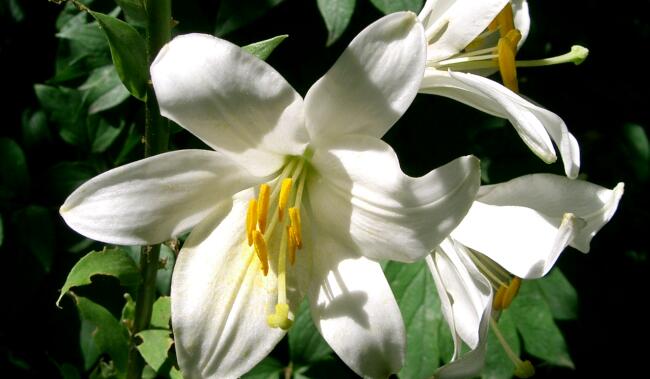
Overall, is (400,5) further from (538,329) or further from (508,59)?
(538,329)

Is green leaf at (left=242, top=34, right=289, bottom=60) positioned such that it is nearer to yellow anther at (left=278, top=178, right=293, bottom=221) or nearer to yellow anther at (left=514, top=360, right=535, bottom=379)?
yellow anther at (left=278, top=178, right=293, bottom=221)

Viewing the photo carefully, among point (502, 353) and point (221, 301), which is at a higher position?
point (221, 301)

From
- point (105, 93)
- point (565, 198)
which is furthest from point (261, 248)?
point (105, 93)

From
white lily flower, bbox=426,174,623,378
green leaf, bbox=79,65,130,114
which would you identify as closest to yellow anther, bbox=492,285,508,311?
white lily flower, bbox=426,174,623,378

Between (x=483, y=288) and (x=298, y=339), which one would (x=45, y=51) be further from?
(x=483, y=288)

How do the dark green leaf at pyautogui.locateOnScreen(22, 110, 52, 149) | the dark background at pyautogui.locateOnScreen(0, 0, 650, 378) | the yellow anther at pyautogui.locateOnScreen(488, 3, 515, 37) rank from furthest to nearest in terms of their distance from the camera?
the dark green leaf at pyautogui.locateOnScreen(22, 110, 52, 149)
the dark background at pyautogui.locateOnScreen(0, 0, 650, 378)
the yellow anther at pyautogui.locateOnScreen(488, 3, 515, 37)

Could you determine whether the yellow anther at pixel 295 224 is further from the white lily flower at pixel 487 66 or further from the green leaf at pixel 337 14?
the green leaf at pixel 337 14
